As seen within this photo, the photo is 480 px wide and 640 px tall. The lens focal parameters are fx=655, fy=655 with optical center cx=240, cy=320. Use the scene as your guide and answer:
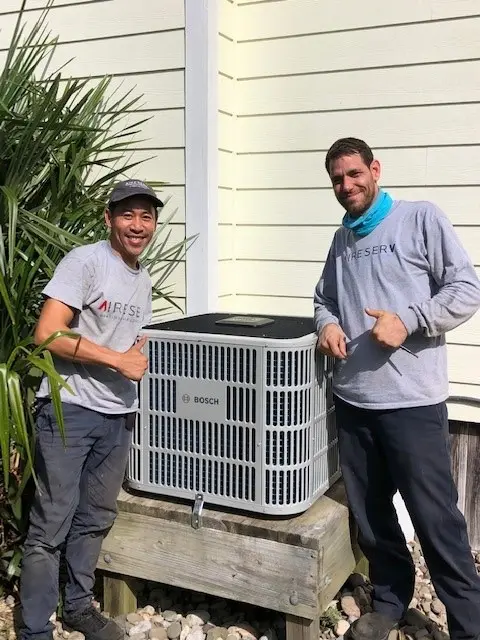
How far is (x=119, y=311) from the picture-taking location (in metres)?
2.28

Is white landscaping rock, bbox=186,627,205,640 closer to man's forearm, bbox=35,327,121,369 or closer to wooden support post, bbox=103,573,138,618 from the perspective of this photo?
wooden support post, bbox=103,573,138,618

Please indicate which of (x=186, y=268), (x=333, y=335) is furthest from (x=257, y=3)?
(x=333, y=335)

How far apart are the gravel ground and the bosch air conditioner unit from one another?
21.8 inches

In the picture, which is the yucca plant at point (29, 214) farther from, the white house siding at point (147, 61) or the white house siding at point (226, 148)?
the white house siding at point (226, 148)

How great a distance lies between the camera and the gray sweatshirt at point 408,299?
84.0 inches

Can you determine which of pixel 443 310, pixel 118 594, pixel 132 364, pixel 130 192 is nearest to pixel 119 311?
Answer: pixel 132 364

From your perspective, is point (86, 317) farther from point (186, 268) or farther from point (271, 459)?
point (186, 268)

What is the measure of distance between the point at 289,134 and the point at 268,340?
148cm

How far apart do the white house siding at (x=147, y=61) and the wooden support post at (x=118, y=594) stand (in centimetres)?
135

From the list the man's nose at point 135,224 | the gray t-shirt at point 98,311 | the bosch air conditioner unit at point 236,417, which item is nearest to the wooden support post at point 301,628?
the bosch air conditioner unit at point 236,417

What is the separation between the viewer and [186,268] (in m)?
3.28

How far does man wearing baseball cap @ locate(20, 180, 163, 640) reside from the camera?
216 cm

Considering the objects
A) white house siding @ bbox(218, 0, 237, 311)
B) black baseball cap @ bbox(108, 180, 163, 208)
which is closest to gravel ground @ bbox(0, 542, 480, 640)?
white house siding @ bbox(218, 0, 237, 311)

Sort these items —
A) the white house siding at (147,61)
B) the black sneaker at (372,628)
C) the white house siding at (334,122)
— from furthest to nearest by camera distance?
the white house siding at (147,61)
the white house siding at (334,122)
the black sneaker at (372,628)
